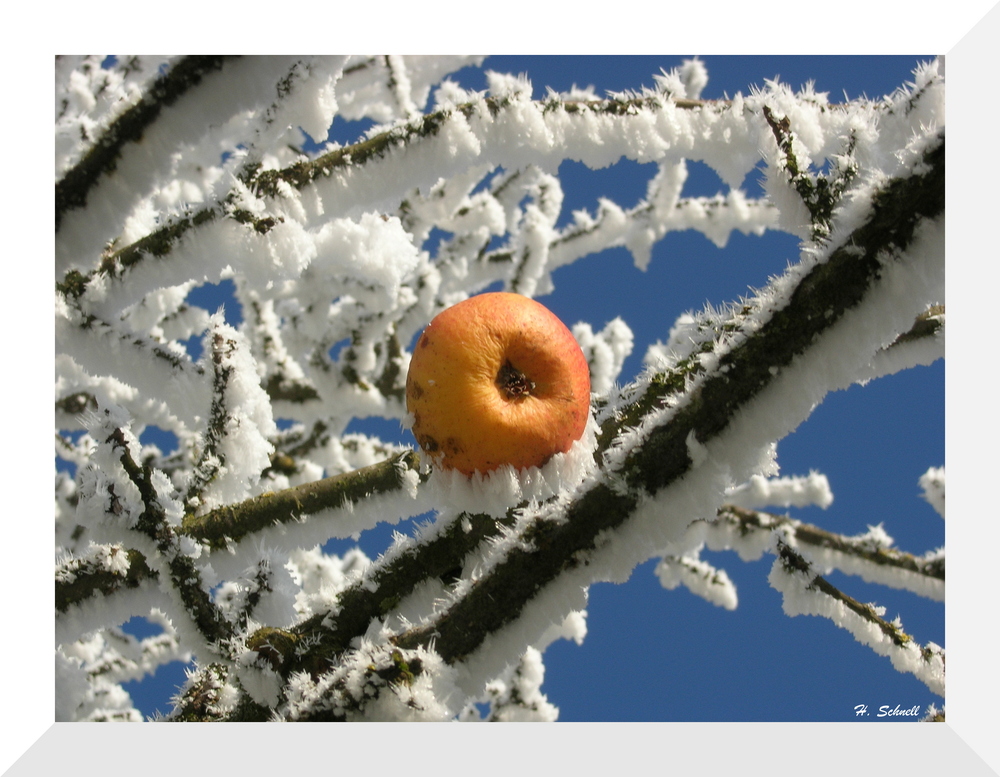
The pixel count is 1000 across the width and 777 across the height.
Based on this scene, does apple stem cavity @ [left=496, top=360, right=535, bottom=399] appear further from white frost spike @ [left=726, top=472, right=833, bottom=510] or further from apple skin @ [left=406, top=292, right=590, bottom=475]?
white frost spike @ [left=726, top=472, right=833, bottom=510]

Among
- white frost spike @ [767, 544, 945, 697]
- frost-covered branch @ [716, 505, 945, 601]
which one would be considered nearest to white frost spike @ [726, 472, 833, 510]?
frost-covered branch @ [716, 505, 945, 601]

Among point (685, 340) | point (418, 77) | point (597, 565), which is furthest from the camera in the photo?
point (418, 77)

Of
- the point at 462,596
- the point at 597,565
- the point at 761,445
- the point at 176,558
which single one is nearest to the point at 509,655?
the point at 462,596

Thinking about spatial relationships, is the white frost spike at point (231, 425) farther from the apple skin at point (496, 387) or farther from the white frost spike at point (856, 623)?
the white frost spike at point (856, 623)

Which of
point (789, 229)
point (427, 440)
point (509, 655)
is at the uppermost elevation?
point (789, 229)

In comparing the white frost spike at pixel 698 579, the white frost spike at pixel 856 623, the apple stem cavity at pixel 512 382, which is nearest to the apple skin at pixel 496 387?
the apple stem cavity at pixel 512 382

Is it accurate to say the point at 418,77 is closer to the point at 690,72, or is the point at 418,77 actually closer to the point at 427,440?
the point at 690,72

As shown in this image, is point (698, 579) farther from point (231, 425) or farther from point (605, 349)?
A: point (231, 425)

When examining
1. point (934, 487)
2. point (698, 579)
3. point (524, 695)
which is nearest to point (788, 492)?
point (698, 579)
